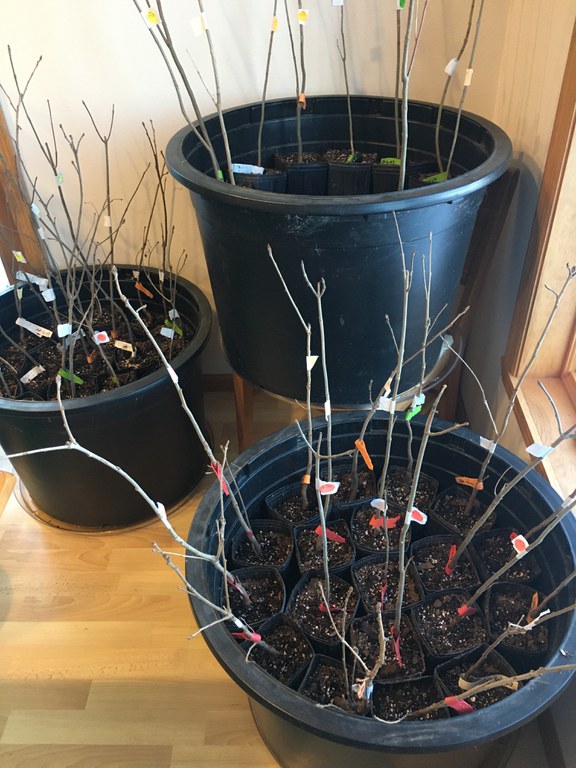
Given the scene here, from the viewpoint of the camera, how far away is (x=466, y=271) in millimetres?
1393

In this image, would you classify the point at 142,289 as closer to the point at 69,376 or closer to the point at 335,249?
the point at 69,376

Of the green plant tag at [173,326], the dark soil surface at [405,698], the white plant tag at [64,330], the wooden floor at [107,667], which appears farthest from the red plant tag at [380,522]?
the white plant tag at [64,330]

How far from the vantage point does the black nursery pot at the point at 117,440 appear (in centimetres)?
120

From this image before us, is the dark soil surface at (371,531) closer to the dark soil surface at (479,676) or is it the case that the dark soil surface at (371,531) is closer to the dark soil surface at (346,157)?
the dark soil surface at (479,676)

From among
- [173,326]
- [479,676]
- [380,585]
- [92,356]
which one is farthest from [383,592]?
[92,356]

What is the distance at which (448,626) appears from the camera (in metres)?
0.90

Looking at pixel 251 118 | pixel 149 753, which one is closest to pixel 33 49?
pixel 251 118

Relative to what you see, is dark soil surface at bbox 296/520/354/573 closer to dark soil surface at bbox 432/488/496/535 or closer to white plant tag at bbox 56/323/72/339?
dark soil surface at bbox 432/488/496/535

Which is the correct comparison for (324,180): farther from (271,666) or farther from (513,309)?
(271,666)

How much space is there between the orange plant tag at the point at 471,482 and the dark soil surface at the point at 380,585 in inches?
7.4

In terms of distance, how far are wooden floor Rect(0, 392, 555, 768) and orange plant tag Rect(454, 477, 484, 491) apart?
1.61 ft

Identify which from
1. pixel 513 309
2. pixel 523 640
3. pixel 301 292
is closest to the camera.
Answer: pixel 523 640

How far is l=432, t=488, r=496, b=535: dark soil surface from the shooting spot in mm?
1033

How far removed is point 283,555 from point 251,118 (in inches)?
39.3
